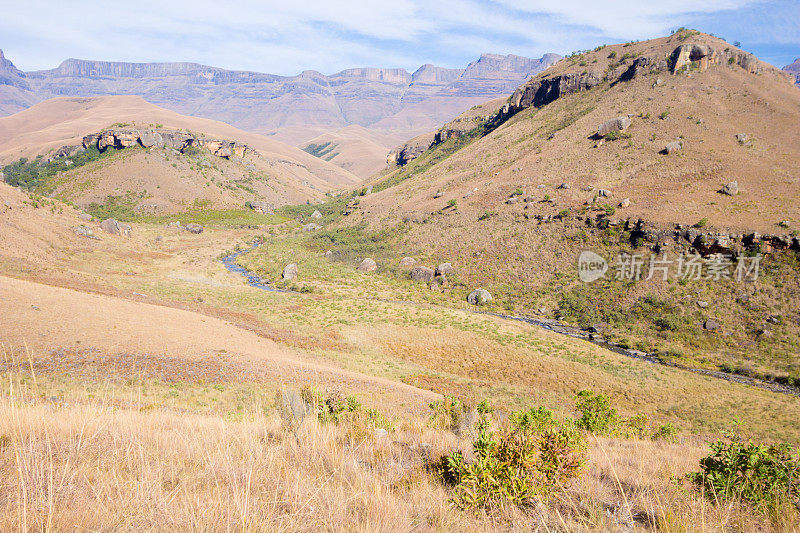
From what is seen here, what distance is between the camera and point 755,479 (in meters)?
4.16

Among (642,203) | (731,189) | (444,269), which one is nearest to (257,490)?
(444,269)

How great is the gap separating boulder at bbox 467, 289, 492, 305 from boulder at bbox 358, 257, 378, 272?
49.5 ft

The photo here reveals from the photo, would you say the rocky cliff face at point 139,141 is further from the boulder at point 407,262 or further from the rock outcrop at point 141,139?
the boulder at point 407,262

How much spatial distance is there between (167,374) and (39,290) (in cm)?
1334

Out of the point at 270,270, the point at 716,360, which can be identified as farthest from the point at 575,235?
the point at 270,270

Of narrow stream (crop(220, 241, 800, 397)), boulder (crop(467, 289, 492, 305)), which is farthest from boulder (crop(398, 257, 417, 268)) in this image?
boulder (crop(467, 289, 492, 305))

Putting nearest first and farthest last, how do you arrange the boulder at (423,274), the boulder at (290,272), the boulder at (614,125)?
the boulder at (423,274) → the boulder at (290,272) → the boulder at (614,125)

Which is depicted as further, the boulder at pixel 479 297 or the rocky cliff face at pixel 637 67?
the rocky cliff face at pixel 637 67

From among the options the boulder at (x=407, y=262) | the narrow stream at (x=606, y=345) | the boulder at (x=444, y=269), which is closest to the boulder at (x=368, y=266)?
the boulder at (x=407, y=262)

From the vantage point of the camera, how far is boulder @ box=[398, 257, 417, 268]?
146 feet

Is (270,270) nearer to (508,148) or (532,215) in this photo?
(532,215)

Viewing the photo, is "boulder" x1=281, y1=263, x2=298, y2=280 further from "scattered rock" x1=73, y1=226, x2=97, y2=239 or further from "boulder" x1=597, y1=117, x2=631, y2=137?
"boulder" x1=597, y1=117, x2=631, y2=137

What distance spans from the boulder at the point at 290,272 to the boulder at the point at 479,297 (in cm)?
2170

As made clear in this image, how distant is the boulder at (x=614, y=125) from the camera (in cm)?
5031
